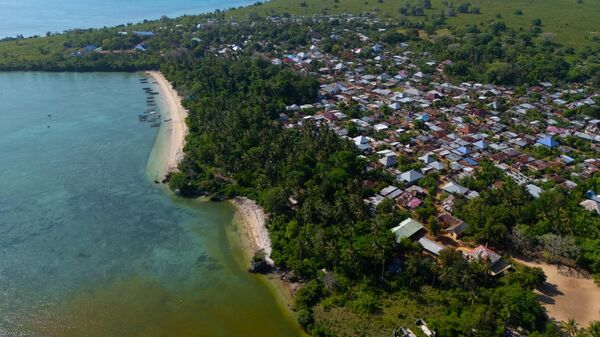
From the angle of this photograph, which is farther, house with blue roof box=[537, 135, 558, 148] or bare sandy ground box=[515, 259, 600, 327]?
house with blue roof box=[537, 135, 558, 148]

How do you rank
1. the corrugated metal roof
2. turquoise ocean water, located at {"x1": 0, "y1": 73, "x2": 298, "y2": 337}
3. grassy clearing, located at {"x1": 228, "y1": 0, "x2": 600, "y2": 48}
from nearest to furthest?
turquoise ocean water, located at {"x1": 0, "y1": 73, "x2": 298, "y2": 337}, the corrugated metal roof, grassy clearing, located at {"x1": 228, "y1": 0, "x2": 600, "y2": 48}

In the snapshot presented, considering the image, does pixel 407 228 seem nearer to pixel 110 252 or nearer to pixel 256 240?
pixel 256 240

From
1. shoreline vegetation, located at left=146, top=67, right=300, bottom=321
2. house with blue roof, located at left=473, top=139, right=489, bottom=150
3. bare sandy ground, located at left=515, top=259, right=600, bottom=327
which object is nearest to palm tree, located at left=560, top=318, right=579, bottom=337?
bare sandy ground, located at left=515, top=259, right=600, bottom=327

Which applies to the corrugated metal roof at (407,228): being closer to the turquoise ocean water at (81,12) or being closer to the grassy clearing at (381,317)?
the grassy clearing at (381,317)

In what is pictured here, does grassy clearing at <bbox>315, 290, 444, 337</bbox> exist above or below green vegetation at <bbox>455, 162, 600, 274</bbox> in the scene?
below

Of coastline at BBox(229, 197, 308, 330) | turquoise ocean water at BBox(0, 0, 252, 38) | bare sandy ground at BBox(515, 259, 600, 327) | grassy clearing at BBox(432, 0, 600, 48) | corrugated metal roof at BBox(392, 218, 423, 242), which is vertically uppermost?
turquoise ocean water at BBox(0, 0, 252, 38)

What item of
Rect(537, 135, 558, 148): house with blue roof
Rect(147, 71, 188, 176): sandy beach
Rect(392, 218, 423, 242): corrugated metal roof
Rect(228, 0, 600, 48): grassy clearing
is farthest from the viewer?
Rect(228, 0, 600, 48): grassy clearing

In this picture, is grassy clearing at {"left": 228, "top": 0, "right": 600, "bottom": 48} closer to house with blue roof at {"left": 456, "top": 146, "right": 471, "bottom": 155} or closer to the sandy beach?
house with blue roof at {"left": 456, "top": 146, "right": 471, "bottom": 155}

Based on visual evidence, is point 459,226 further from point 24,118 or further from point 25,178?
point 24,118
